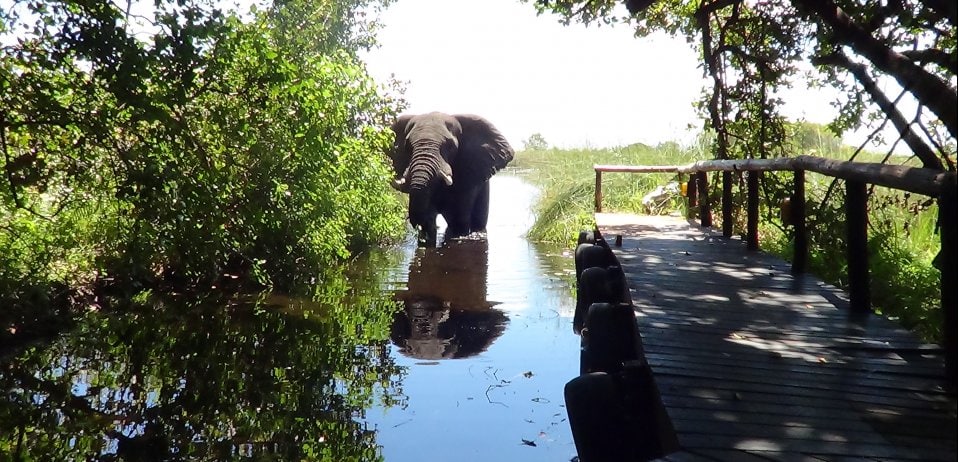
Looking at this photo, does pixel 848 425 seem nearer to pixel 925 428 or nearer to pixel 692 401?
pixel 925 428

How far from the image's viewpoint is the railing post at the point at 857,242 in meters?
4.82

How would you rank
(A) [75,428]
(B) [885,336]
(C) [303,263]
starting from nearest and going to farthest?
1. (B) [885,336]
2. (A) [75,428]
3. (C) [303,263]

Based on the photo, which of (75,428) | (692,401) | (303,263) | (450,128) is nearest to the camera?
(692,401)

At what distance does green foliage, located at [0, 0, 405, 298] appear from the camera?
5574 mm

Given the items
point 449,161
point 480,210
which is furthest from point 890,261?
point 480,210

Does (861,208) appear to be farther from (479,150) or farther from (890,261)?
(479,150)

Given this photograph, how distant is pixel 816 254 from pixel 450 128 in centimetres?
956

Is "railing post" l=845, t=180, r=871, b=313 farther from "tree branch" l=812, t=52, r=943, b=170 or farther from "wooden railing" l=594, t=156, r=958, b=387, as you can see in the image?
"tree branch" l=812, t=52, r=943, b=170

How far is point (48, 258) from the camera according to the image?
7.63 meters

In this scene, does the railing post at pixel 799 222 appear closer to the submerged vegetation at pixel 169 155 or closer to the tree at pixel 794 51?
the tree at pixel 794 51

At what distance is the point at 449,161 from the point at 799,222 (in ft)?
35.4

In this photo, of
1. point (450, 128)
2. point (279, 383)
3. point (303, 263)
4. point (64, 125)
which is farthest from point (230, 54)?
point (450, 128)

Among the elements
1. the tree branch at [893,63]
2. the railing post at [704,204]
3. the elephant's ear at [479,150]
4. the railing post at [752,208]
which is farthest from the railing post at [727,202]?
the elephant's ear at [479,150]

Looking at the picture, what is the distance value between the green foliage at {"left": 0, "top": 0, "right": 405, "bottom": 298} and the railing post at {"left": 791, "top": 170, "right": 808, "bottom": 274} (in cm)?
420
